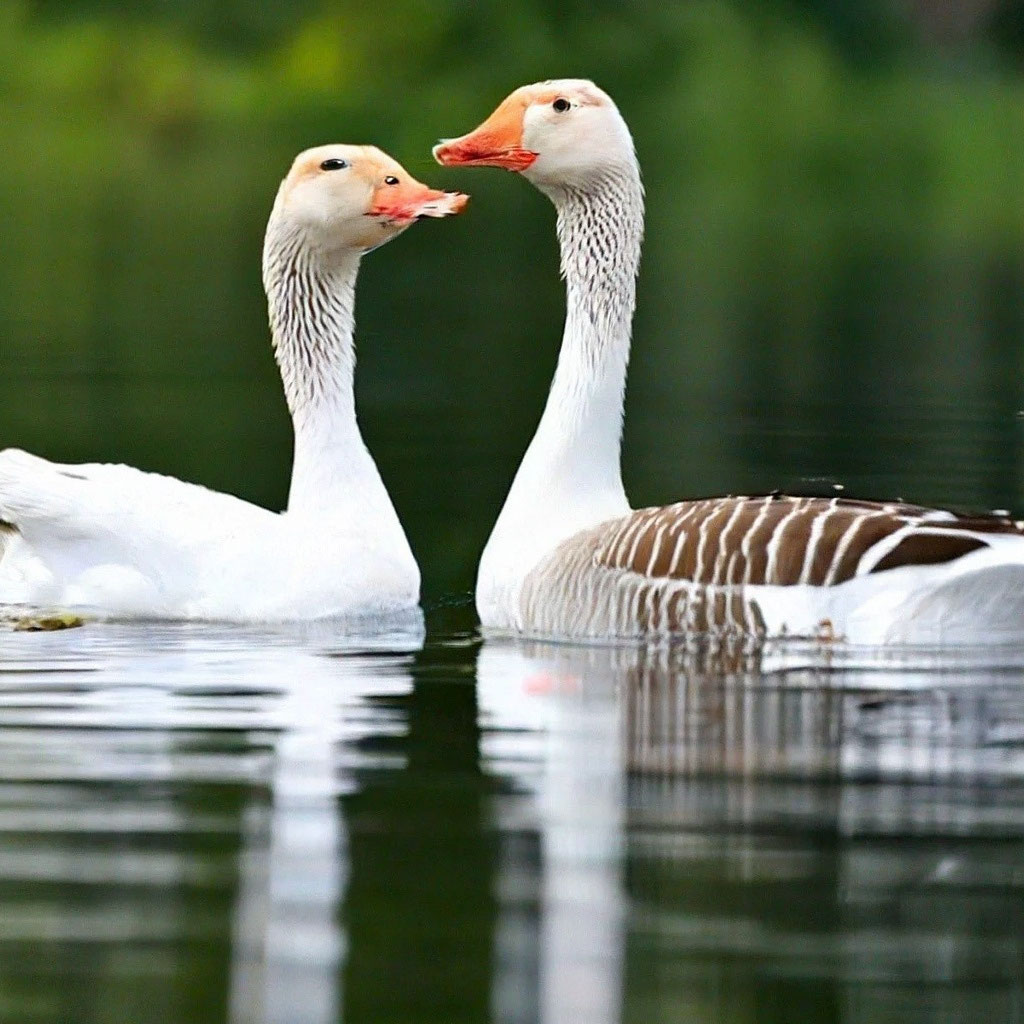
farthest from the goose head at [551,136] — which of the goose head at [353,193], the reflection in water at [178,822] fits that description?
the reflection in water at [178,822]

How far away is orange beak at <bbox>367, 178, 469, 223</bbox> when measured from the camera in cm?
1325

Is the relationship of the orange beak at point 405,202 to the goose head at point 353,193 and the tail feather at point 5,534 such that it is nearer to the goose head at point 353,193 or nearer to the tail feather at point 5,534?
the goose head at point 353,193

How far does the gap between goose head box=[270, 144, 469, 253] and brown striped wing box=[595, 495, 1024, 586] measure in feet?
7.71

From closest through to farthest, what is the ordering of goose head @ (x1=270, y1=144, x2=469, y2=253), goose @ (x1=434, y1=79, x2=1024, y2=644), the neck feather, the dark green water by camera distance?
the dark green water → goose @ (x1=434, y1=79, x2=1024, y2=644) → the neck feather → goose head @ (x1=270, y1=144, x2=469, y2=253)

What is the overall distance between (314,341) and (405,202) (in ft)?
3.11

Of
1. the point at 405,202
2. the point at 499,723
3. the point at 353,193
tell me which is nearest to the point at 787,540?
the point at 499,723

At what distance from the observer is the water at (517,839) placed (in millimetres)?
7309

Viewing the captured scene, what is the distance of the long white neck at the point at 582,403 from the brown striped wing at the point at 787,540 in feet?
1.87

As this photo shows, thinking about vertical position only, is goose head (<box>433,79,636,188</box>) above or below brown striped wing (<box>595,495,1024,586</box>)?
above

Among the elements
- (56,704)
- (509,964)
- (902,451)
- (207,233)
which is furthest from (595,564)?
(207,233)

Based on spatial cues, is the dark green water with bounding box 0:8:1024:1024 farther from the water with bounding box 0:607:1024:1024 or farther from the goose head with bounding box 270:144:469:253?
the goose head with bounding box 270:144:469:253

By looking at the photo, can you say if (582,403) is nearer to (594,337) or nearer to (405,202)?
(594,337)

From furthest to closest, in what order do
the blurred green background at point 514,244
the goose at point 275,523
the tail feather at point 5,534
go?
the blurred green background at point 514,244, the tail feather at point 5,534, the goose at point 275,523

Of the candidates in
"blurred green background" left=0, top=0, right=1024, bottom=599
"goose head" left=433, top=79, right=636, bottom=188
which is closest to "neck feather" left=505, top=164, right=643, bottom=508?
"goose head" left=433, top=79, right=636, bottom=188
